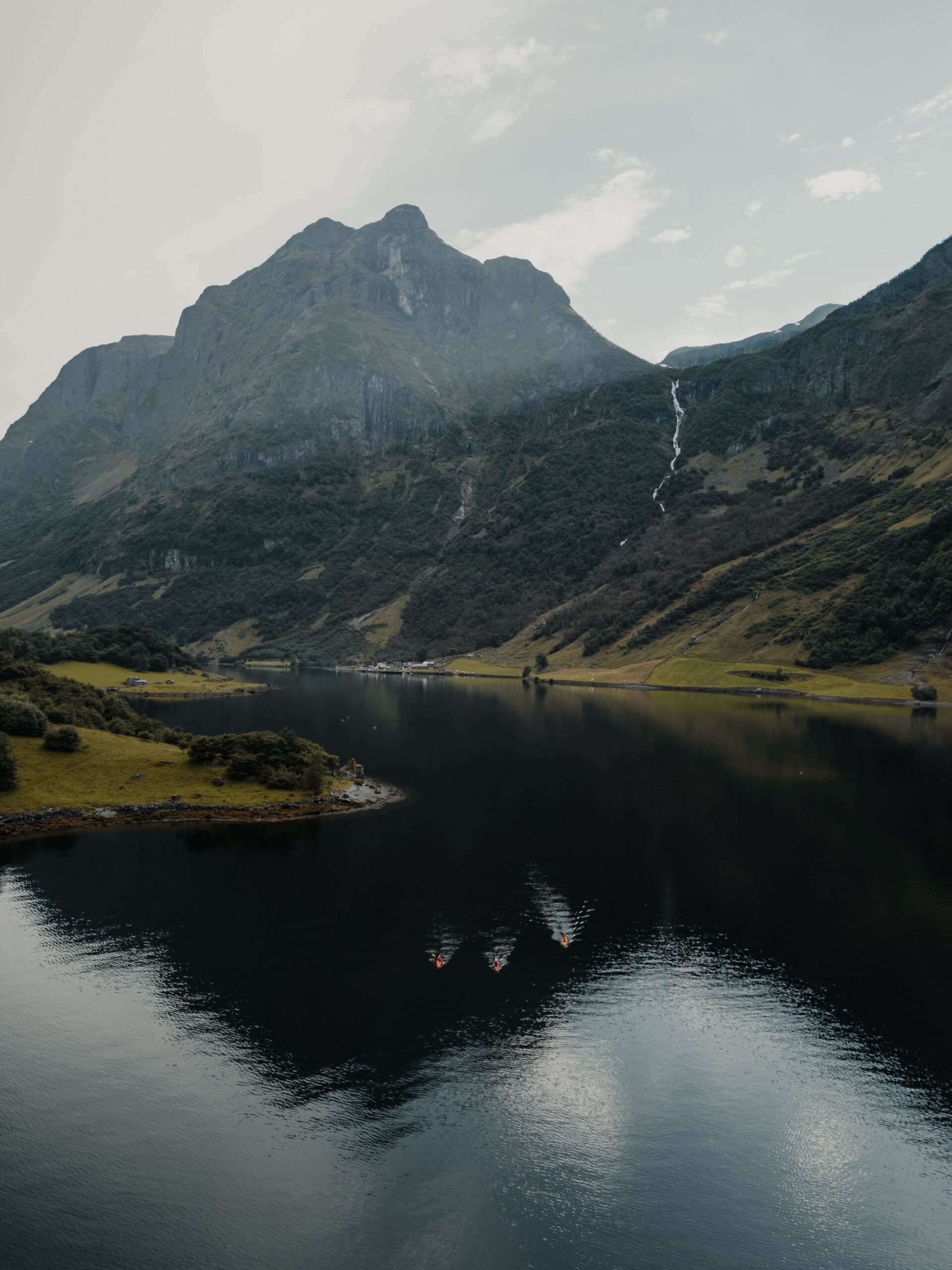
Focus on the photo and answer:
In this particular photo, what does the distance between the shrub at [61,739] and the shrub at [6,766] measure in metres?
6.78

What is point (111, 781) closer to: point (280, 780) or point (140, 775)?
point (140, 775)

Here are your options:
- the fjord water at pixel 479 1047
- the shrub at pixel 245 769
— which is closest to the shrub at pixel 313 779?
the shrub at pixel 245 769

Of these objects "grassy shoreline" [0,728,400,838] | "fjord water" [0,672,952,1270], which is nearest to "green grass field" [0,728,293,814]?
"grassy shoreline" [0,728,400,838]

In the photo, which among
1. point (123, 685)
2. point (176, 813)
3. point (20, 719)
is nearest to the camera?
point (176, 813)

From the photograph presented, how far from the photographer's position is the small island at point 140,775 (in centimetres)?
7538

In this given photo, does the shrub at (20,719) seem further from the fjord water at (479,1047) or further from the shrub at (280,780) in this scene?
the shrub at (280,780)

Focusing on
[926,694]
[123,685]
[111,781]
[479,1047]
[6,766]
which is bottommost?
[479,1047]

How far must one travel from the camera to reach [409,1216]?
25.0 metres

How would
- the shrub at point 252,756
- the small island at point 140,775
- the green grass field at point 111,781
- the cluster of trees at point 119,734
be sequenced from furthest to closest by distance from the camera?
the shrub at point 252,756 < the cluster of trees at point 119,734 < the green grass field at point 111,781 < the small island at point 140,775

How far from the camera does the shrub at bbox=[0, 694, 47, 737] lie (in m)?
82.1

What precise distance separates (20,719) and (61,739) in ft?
16.4

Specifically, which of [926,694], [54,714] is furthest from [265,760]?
[926,694]

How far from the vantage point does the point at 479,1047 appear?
34500 mm

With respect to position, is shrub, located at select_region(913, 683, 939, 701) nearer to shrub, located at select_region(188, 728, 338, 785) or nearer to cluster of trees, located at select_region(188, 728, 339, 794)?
cluster of trees, located at select_region(188, 728, 339, 794)
